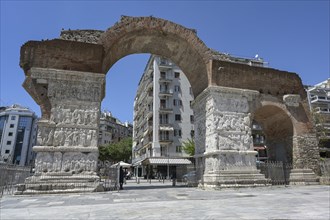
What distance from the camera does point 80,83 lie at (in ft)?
39.3

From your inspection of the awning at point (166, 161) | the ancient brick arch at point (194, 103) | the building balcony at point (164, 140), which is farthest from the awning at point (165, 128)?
the ancient brick arch at point (194, 103)

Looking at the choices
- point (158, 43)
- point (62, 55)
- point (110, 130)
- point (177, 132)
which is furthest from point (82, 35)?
point (110, 130)

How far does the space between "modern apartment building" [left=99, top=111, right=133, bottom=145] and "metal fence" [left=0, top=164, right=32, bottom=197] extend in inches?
2191

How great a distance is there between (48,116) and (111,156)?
41.8 metres

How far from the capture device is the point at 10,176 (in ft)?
38.8

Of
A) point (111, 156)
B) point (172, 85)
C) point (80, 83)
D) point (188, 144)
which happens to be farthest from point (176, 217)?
point (111, 156)

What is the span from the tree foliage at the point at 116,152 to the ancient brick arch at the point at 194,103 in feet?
127

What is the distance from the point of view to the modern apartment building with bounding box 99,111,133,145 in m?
71.4

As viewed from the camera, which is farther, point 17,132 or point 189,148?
point 17,132

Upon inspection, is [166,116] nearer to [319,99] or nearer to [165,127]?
[165,127]

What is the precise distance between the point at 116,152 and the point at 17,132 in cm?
2911

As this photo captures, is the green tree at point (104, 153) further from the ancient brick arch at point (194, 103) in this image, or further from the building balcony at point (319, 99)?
the building balcony at point (319, 99)

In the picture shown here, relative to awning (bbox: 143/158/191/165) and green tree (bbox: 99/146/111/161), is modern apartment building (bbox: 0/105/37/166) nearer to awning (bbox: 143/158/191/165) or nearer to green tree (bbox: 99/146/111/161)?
green tree (bbox: 99/146/111/161)

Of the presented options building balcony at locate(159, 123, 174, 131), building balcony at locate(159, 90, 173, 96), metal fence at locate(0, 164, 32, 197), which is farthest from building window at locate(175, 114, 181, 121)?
metal fence at locate(0, 164, 32, 197)
